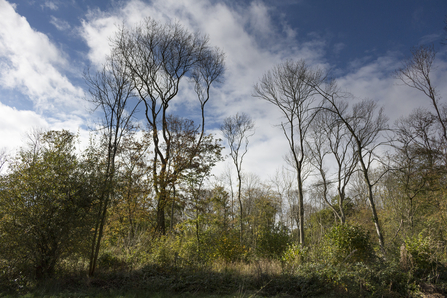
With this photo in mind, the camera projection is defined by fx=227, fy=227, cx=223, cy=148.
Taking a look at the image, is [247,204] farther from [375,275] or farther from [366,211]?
[375,275]

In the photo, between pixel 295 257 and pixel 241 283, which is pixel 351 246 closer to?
pixel 295 257

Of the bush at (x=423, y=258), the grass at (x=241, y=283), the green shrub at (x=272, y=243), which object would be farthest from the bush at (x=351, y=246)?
the green shrub at (x=272, y=243)

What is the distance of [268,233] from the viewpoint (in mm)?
10578

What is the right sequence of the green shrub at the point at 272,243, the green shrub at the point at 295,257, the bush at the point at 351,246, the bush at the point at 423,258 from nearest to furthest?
1. the bush at the point at 423,258
2. the bush at the point at 351,246
3. the green shrub at the point at 295,257
4. the green shrub at the point at 272,243

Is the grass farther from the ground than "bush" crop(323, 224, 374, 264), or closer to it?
closer to it

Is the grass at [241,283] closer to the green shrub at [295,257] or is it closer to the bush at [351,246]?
the bush at [351,246]

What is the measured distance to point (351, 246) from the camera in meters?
6.91

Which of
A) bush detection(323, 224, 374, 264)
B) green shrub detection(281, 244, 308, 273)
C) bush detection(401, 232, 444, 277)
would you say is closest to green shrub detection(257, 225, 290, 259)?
green shrub detection(281, 244, 308, 273)

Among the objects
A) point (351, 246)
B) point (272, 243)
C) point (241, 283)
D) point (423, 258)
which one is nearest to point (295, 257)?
point (351, 246)

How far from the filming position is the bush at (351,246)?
687 centimetres

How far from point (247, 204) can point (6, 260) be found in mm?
23012

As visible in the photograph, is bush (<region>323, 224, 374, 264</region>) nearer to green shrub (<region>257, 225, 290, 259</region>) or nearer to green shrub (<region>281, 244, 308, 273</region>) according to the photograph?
green shrub (<region>281, 244, 308, 273</region>)

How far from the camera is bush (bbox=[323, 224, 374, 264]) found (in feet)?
22.5

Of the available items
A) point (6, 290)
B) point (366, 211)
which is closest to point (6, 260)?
point (6, 290)
